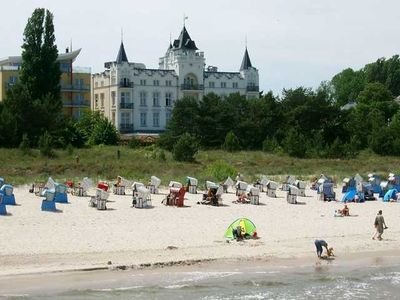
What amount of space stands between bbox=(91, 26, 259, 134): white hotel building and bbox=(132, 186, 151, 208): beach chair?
45.1 meters

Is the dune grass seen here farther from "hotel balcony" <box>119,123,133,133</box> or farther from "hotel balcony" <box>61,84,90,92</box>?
"hotel balcony" <box>61,84,90,92</box>

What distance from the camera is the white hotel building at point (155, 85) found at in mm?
74312

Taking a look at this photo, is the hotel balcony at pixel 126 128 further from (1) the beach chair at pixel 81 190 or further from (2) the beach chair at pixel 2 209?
(2) the beach chair at pixel 2 209

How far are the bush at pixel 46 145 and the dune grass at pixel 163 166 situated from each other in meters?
0.54

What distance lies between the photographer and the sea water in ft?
51.1

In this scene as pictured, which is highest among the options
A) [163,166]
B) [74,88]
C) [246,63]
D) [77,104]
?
[246,63]

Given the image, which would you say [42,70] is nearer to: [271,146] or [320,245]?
[271,146]

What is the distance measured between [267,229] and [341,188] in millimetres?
15256

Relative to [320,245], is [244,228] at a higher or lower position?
higher

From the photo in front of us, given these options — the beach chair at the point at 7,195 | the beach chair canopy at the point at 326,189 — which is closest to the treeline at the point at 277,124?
the beach chair canopy at the point at 326,189

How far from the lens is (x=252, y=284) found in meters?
16.8

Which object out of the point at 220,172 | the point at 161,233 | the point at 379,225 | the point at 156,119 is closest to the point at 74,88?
the point at 156,119

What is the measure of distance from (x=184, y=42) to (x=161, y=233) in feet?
192

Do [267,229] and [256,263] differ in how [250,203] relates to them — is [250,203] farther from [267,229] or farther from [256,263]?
[256,263]
